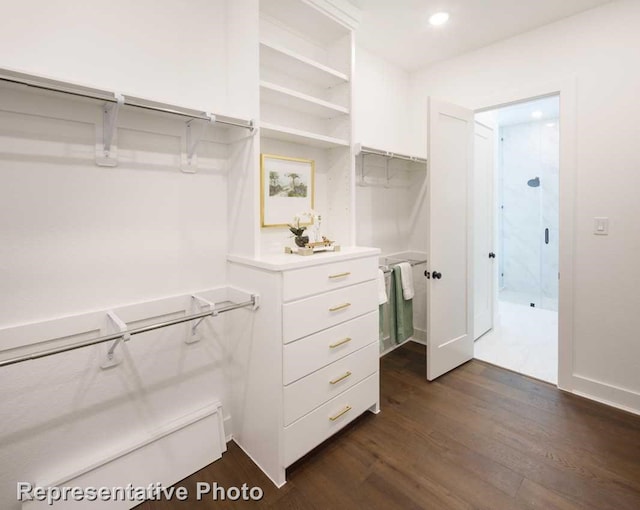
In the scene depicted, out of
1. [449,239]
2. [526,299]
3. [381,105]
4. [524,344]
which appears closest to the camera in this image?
[449,239]

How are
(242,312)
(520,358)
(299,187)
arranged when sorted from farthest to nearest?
(520,358) → (299,187) → (242,312)

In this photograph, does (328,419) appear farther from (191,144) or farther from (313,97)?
(313,97)

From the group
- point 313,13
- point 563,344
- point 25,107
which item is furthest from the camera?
point 563,344

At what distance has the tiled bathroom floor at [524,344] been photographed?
2867 mm

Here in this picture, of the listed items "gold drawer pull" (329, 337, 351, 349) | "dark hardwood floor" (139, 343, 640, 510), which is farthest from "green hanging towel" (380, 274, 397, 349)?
"gold drawer pull" (329, 337, 351, 349)

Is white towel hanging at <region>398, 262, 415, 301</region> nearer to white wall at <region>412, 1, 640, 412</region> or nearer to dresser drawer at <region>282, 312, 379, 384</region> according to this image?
dresser drawer at <region>282, 312, 379, 384</region>

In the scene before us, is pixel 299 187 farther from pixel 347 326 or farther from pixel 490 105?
pixel 490 105

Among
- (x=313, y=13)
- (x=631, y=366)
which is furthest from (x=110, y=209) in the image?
(x=631, y=366)

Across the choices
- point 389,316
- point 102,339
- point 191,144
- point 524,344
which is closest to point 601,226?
point 524,344

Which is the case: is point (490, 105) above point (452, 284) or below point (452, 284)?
above

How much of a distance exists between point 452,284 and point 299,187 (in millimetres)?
1585

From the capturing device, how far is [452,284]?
278cm

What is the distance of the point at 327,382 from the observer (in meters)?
1.85

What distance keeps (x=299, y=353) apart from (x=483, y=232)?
2.77m
